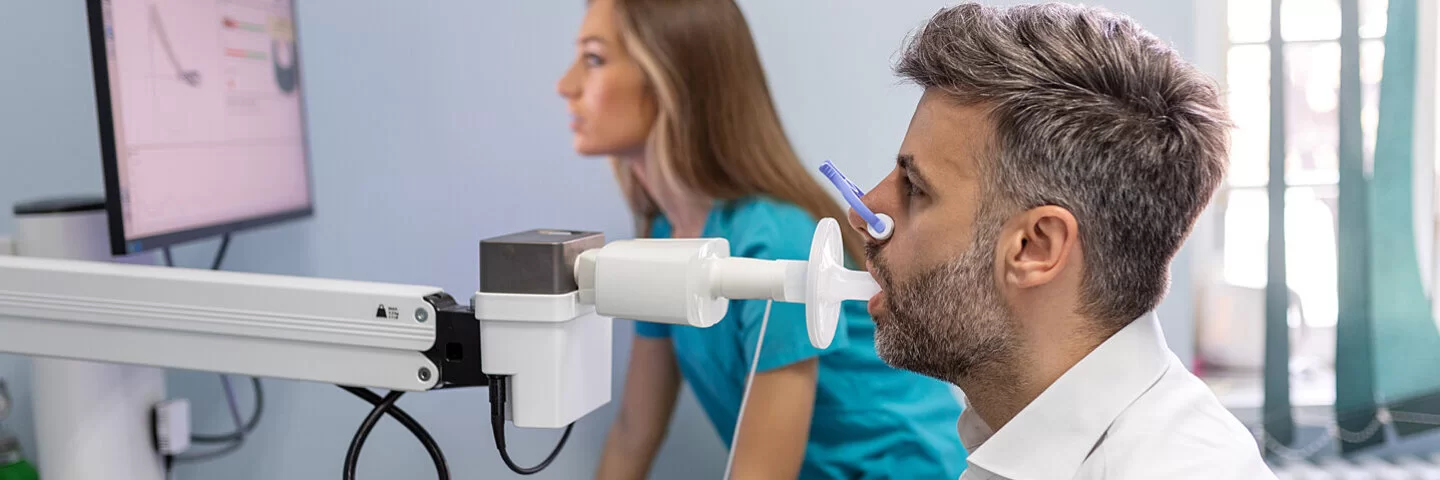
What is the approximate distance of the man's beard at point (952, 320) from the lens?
35.7 inches

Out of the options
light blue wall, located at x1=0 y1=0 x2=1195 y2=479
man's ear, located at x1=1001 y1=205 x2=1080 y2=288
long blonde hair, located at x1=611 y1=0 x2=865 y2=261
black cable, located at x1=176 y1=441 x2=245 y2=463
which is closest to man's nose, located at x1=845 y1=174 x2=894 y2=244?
man's ear, located at x1=1001 y1=205 x2=1080 y2=288

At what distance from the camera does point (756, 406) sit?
1.33 m

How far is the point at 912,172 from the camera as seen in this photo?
94cm

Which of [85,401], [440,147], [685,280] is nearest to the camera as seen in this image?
[685,280]

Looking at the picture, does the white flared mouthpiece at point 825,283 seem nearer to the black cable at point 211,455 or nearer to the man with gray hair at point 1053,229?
the man with gray hair at point 1053,229

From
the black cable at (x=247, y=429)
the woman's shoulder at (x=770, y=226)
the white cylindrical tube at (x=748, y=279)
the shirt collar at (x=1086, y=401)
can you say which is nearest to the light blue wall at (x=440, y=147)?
the black cable at (x=247, y=429)

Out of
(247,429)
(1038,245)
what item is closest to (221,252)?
(247,429)

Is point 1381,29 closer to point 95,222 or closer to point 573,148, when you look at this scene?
point 573,148

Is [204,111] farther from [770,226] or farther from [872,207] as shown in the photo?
[872,207]

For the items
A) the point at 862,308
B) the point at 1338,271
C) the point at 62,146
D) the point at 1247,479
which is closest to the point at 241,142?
the point at 62,146

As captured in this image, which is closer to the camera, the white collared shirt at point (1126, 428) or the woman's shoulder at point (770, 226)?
the white collared shirt at point (1126, 428)

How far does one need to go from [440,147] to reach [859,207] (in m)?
1.02

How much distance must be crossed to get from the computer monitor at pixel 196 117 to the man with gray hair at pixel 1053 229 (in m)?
0.78

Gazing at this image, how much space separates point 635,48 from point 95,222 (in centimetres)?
72
